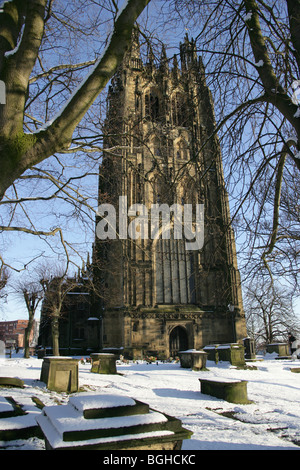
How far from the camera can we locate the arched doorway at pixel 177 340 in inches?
1051

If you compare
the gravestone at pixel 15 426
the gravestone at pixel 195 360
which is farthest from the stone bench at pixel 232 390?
the gravestone at pixel 195 360

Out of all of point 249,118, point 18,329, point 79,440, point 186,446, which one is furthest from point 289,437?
point 18,329

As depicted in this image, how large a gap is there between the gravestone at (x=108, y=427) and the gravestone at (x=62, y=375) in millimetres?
6241

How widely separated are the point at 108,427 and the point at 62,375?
23.1 feet

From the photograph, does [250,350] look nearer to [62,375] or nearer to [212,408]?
[62,375]

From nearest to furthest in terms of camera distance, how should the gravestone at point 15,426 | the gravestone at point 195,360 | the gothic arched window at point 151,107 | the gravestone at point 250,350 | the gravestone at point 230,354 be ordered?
Answer: the gravestone at point 15,426 → the gothic arched window at point 151,107 → the gravestone at point 195,360 → the gravestone at point 230,354 → the gravestone at point 250,350

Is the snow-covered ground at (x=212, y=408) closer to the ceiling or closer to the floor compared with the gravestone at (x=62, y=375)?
closer to the floor

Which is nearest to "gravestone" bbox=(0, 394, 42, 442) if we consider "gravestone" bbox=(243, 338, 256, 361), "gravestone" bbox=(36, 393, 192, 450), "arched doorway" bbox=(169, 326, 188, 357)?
"gravestone" bbox=(36, 393, 192, 450)

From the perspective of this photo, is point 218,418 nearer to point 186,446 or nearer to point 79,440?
point 186,446

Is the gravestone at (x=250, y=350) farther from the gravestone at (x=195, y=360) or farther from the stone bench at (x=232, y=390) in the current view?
the stone bench at (x=232, y=390)

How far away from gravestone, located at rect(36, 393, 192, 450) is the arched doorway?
2430 cm

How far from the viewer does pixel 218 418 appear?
6.02m
